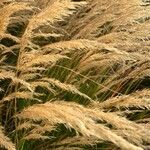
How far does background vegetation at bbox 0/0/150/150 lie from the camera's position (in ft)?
4.44

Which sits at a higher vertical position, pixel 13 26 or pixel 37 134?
pixel 13 26

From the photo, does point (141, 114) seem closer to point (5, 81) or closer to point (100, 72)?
point (100, 72)

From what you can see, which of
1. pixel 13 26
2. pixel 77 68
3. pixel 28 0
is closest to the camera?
Result: pixel 77 68

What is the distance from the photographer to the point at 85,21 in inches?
82.8

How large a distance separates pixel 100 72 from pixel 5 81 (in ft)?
1.61

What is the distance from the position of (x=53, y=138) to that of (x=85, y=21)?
651mm

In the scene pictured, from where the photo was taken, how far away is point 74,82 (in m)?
1.94

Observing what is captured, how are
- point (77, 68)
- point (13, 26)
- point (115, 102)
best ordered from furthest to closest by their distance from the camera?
point (13, 26) → point (77, 68) → point (115, 102)

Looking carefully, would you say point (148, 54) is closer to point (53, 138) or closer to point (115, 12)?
point (115, 12)

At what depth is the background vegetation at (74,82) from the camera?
1354mm

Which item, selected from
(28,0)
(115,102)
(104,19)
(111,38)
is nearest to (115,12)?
(104,19)

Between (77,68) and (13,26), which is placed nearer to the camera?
(77,68)

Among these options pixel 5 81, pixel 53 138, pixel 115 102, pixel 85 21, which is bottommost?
pixel 53 138

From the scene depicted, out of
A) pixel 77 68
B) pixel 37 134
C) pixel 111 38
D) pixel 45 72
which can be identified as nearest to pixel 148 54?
pixel 111 38
